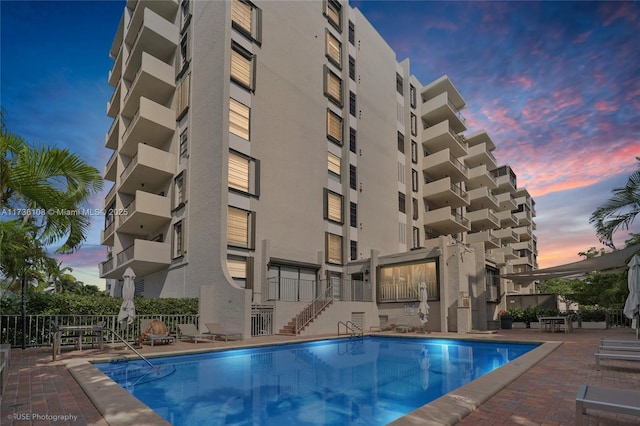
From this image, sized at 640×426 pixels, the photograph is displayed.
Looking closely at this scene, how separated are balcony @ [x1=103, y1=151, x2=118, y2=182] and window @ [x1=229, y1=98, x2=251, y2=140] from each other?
506 inches

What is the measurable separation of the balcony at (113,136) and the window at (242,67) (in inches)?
494

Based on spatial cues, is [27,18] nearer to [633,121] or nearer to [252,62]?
[252,62]

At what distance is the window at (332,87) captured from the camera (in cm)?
2803

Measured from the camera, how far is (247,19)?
2362 cm

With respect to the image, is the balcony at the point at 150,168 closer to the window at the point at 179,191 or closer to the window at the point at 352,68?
the window at the point at 179,191

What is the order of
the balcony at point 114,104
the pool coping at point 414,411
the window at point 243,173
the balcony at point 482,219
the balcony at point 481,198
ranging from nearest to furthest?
the pool coping at point 414,411, the window at point 243,173, the balcony at point 114,104, the balcony at point 482,219, the balcony at point 481,198

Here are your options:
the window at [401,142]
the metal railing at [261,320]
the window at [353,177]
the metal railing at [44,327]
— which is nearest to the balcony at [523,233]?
the window at [401,142]

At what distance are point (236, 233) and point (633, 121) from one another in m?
18.2

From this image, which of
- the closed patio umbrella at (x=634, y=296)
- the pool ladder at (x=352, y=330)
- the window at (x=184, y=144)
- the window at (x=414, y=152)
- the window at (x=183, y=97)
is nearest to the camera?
the closed patio umbrella at (x=634, y=296)

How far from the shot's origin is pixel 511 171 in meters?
62.5

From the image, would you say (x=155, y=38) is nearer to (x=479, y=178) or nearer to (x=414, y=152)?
(x=414, y=152)

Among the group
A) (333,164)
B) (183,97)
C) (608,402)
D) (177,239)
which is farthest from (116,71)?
(608,402)

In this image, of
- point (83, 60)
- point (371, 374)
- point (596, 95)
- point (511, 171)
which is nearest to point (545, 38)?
point (596, 95)

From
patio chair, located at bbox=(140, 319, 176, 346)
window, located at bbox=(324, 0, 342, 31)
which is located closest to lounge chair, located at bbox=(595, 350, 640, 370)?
patio chair, located at bbox=(140, 319, 176, 346)
